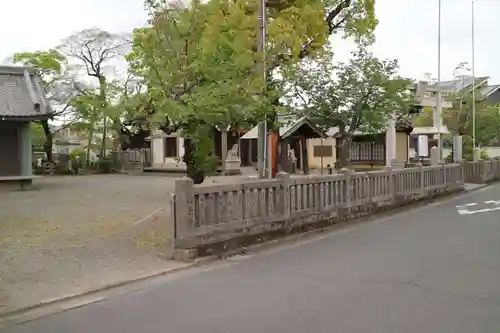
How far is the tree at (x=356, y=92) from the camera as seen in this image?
21125 mm

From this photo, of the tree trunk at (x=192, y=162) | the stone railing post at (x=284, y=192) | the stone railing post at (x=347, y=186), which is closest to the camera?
the stone railing post at (x=284, y=192)

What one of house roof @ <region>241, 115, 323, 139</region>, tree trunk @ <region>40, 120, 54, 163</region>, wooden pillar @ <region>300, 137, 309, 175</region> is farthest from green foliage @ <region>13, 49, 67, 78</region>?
wooden pillar @ <region>300, 137, 309, 175</region>

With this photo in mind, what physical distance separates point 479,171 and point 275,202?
18.7 metres

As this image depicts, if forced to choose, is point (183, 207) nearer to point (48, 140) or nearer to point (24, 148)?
point (24, 148)

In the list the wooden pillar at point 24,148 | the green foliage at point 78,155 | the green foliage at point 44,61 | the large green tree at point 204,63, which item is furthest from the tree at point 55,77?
the large green tree at point 204,63

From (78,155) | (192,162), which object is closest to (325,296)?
(192,162)

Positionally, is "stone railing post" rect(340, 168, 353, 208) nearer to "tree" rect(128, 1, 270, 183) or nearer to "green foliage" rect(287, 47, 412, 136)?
"tree" rect(128, 1, 270, 183)

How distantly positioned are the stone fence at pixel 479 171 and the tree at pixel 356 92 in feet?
16.0

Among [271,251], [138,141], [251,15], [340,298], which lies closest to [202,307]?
[340,298]

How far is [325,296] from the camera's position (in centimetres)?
621

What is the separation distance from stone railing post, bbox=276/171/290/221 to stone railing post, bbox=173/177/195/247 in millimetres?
2515

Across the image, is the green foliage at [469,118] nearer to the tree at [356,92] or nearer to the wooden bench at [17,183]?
the tree at [356,92]

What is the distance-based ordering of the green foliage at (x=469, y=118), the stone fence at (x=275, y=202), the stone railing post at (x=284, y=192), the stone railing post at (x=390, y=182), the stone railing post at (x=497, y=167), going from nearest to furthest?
1. the stone fence at (x=275, y=202)
2. the stone railing post at (x=284, y=192)
3. the stone railing post at (x=390, y=182)
4. the stone railing post at (x=497, y=167)
5. the green foliage at (x=469, y=118)

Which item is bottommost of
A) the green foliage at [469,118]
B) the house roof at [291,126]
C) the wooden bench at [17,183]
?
the wooden bench at [17,183]
